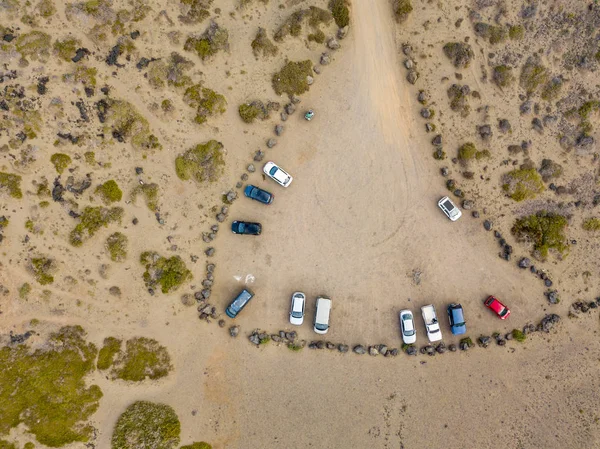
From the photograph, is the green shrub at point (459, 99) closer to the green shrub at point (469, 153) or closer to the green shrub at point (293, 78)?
the green shrub at point (469, 153)

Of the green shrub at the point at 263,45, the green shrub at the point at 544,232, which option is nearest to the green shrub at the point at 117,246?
the green shrub at the point at 263,45

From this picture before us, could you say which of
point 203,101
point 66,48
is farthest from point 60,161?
point 203,101

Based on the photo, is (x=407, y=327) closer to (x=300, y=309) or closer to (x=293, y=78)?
(x=300, y=309)

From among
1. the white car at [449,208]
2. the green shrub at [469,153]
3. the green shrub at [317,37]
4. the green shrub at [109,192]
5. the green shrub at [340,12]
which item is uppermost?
the green shrub at [340,12]

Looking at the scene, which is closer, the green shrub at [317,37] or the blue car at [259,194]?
the blue car at [259,194]

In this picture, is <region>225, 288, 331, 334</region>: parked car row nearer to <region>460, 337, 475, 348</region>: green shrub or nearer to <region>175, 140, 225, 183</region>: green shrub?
<region>175, 140, 225, 183</region>: green shrub

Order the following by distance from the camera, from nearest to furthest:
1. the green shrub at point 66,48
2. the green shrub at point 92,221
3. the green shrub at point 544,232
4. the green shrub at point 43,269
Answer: the green shrub at point 43,269 → the green shrub at point 92,221 → the green shrub at point 66,48 → the green shrub at point 544,232

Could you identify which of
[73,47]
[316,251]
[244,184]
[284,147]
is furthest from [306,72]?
[73,47]

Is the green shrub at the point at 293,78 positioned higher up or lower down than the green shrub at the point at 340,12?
lower down
